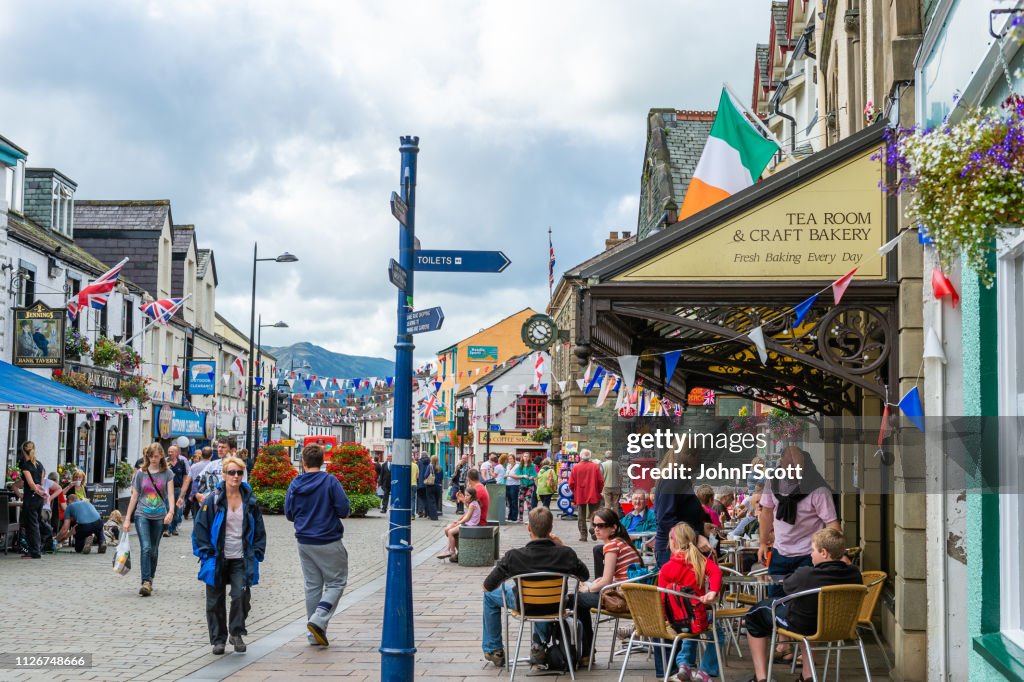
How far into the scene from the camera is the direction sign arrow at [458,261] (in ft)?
28.9

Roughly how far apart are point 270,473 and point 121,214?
12.7 meters

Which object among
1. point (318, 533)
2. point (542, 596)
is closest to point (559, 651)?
point (542, 596)

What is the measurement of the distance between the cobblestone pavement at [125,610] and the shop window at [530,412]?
49.2 metres

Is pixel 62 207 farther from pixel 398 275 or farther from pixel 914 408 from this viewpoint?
pixel 914 408

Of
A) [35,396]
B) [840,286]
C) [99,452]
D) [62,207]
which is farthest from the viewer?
[99,452]

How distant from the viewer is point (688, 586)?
8539 millimetres

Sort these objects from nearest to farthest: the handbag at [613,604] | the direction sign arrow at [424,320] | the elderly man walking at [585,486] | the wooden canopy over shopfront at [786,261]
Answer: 1. the direction sign arrow at [424,320]
2. the wooden canopy over shopfront at [786,261]
3. the handbag at [613,604]
4. the elderly man walking at [585,486]

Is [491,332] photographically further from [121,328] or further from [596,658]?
[596,658]

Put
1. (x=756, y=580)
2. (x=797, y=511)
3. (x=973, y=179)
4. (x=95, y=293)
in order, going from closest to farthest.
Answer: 1. (x=973, y=179)
2. (x=797, y=511)
3. (x=756, y=580)
4. (x=95, y=293)

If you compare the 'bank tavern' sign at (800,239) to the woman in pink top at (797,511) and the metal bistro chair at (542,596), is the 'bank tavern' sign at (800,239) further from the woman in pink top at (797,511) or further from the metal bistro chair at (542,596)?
the metal bistro chair at (542,596)

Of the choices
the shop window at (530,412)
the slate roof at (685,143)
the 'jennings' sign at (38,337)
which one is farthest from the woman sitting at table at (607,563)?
the shop window at (530,412)

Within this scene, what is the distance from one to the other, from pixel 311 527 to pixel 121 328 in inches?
1008

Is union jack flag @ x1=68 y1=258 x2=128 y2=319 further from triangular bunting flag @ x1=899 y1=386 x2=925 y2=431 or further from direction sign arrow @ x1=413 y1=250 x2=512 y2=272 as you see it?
triangular bunting flag @ x1=899 y1=386 x2=925 y2=431

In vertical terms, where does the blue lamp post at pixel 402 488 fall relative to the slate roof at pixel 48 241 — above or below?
below
